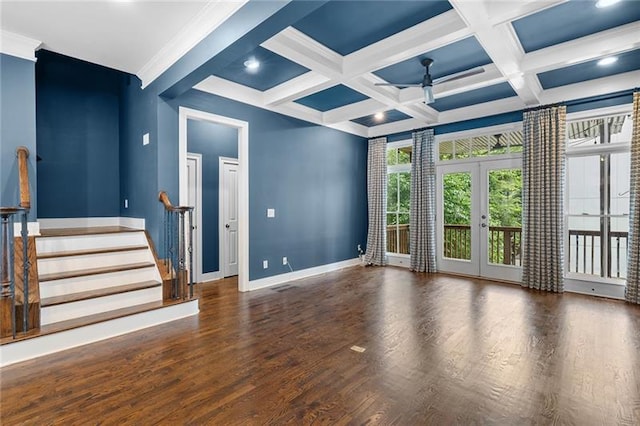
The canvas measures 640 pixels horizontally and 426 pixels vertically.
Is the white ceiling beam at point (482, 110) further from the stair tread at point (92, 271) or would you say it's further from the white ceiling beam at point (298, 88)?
the stair tread at point (92, 271)

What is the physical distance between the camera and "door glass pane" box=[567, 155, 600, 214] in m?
4.58

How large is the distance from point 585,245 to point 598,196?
2.42ft

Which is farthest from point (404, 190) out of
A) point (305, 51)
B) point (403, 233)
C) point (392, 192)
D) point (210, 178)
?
point (305, 51)

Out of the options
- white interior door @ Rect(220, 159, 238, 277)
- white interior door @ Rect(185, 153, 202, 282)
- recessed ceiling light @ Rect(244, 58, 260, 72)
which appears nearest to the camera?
recessed ceiling light @ Rect(244, 58, 260, 72)

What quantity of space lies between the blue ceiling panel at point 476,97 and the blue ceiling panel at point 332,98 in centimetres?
144

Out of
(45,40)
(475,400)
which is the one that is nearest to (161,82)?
(45,40)

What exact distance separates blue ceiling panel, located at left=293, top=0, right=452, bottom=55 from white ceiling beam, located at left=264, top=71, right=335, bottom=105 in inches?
25.0

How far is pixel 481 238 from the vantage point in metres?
5.55

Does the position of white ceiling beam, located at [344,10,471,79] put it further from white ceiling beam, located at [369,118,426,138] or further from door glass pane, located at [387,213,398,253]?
door glass pane, located at [387,213,398,253]

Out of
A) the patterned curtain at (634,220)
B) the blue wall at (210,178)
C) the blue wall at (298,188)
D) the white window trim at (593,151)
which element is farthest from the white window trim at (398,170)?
the blue wall at (210,178)

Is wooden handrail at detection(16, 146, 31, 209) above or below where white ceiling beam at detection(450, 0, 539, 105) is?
below

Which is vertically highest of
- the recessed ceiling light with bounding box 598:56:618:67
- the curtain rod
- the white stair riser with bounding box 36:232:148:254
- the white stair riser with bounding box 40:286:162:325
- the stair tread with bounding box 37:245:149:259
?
the recessed ceiling light with bounding box 598:56:618:67

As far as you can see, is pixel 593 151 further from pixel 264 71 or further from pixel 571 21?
pixel 264 71

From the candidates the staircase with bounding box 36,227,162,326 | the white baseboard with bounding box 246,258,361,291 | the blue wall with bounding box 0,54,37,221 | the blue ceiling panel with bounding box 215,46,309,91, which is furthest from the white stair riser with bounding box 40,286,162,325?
the blue ceiling panel with bounding box 215,46,309,91
